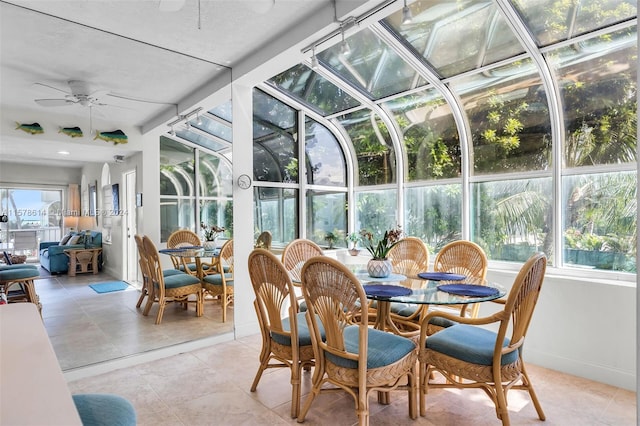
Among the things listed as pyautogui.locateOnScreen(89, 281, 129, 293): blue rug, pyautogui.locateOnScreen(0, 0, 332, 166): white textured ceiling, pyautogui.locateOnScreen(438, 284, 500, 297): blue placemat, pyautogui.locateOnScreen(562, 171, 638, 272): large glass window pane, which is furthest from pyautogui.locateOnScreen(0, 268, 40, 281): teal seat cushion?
pyautogui.locateOnScreen(562, 171, 638, 272): large glass window pane

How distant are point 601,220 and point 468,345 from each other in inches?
75.1

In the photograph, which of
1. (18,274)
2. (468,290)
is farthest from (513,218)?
(18,274)

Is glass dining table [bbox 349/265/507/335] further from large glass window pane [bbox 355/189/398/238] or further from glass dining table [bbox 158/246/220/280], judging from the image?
large glass window pane [bbox 355/189/398/238]

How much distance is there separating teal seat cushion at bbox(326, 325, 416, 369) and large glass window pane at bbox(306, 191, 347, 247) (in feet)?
9.51

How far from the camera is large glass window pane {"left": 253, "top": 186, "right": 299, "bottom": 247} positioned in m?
4.34

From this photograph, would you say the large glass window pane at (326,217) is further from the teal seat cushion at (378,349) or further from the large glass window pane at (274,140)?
the teal seat cushion at (378,349)

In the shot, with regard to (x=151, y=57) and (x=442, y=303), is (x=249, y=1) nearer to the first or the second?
(x=151, y=57)

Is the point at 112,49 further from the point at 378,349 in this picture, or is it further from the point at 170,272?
the point at 378,349

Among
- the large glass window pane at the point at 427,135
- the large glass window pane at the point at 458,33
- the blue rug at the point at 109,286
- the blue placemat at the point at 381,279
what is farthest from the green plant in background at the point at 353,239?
the blue rug at the point at 109,286

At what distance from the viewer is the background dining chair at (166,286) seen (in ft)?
11.2

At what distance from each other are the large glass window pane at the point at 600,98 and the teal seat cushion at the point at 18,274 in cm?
448

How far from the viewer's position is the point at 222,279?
3.84m

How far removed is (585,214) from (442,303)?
1.96 meters

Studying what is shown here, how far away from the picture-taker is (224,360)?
10.6ft
